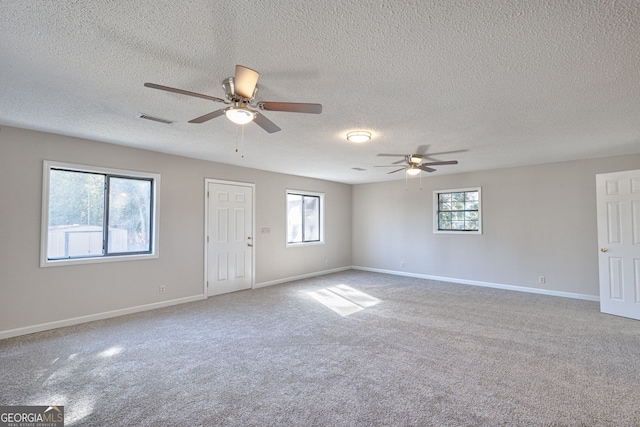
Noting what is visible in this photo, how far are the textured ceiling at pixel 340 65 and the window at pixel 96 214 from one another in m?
0.68

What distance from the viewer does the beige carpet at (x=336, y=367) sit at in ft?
Answer: 7.14

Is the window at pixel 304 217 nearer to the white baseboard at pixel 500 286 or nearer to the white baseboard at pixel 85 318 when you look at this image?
the white baseboard at pixel 500 286

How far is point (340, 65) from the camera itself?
2.20 m

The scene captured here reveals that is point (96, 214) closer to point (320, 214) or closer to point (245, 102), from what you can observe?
point (245, 102)

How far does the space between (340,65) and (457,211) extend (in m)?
5.64

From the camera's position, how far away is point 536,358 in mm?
3021

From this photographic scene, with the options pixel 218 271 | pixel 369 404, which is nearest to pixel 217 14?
pixel 369 404

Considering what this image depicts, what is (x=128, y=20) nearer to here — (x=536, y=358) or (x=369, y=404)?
(x=369, y=404)

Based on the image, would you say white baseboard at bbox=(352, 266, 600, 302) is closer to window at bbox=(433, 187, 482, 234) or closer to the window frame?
window at bbox=(433, 187, 482, 234)

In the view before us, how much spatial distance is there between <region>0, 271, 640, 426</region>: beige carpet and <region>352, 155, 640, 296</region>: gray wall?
1070 millimetres

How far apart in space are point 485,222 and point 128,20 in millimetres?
6698

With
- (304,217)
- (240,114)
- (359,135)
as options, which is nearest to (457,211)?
(304,217)

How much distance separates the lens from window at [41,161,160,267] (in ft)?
12.9

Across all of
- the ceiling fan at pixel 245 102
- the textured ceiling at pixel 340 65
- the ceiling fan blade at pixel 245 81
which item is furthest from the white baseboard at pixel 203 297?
the ceiling fan blade at pixel 245 81
